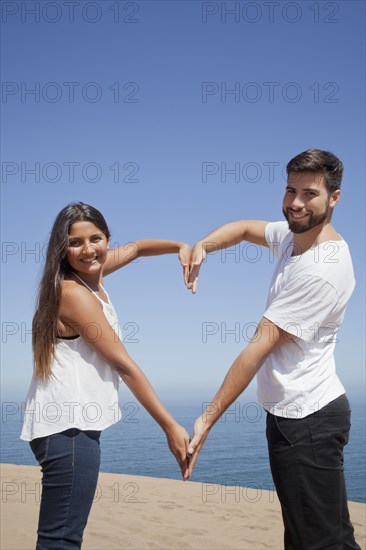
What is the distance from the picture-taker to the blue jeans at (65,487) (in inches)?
91.9

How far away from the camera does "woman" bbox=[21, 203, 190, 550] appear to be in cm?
235

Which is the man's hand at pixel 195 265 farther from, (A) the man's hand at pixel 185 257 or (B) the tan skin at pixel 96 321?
(B) the tan skin at pixel 96 321

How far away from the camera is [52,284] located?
2.50 metres

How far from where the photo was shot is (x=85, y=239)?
2.63 metres

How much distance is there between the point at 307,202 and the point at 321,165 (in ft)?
0.54

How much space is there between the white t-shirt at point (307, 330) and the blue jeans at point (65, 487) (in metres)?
0.77

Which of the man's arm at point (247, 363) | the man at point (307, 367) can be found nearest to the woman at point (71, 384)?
the man's arm at point (247, 363)

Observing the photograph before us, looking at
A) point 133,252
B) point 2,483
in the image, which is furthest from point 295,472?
point 2,483

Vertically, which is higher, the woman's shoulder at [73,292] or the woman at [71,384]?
the woman's shoulder at [73,292]

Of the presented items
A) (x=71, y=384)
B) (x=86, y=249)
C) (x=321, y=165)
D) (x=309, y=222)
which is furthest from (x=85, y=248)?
(x=321, y=165)

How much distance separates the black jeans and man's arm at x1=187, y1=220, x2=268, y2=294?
95cm

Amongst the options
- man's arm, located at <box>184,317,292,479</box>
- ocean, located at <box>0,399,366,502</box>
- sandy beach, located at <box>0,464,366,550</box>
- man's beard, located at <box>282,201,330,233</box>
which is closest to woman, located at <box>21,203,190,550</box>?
man's arm, located at <box>184,317,292,479</box>

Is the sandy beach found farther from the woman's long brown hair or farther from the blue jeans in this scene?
the woman's long brown hair

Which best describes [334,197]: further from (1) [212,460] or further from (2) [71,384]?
(1) [212,460]
